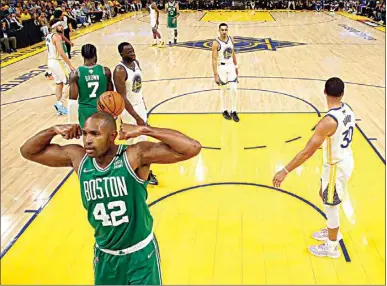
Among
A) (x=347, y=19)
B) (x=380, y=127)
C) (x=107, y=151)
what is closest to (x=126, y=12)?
(x=347, y=19)

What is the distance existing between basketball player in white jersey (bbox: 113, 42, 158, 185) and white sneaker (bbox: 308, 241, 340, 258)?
94.8 inches

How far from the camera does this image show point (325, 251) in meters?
4.32

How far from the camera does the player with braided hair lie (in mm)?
5168

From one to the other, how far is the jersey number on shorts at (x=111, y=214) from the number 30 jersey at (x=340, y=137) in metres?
2.08

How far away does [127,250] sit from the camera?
2818 mm

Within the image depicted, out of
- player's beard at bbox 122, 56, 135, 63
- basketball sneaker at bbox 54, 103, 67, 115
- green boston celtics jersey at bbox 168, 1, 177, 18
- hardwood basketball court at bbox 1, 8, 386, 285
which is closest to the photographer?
hardwood basketball court at bbox 1, 8, 386, 285

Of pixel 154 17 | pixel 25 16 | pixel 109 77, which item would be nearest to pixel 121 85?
pixel 109 77

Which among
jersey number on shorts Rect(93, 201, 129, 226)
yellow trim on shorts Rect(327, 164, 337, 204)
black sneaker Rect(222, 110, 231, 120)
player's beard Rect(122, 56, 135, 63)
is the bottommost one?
black sneaker Rect(222, 110, 231, 120)

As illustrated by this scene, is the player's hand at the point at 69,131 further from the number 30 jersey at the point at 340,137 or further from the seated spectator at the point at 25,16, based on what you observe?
the seated spectator at the point at 25,16

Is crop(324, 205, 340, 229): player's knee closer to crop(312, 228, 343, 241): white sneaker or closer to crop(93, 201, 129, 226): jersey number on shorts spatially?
crop(312, 228, 343, 241): white sneaker

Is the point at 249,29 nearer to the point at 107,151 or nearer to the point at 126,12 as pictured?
the point at 126,12

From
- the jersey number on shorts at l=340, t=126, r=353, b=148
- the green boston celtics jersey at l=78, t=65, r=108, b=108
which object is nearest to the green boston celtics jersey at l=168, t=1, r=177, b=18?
the green boston celtics jersey at l=78, t=65, r=108, b=108

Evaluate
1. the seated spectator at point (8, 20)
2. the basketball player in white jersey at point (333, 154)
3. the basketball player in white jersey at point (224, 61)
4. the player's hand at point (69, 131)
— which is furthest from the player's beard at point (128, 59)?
the seated spectator at point (8, 20)

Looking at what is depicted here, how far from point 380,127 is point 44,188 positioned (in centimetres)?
591
